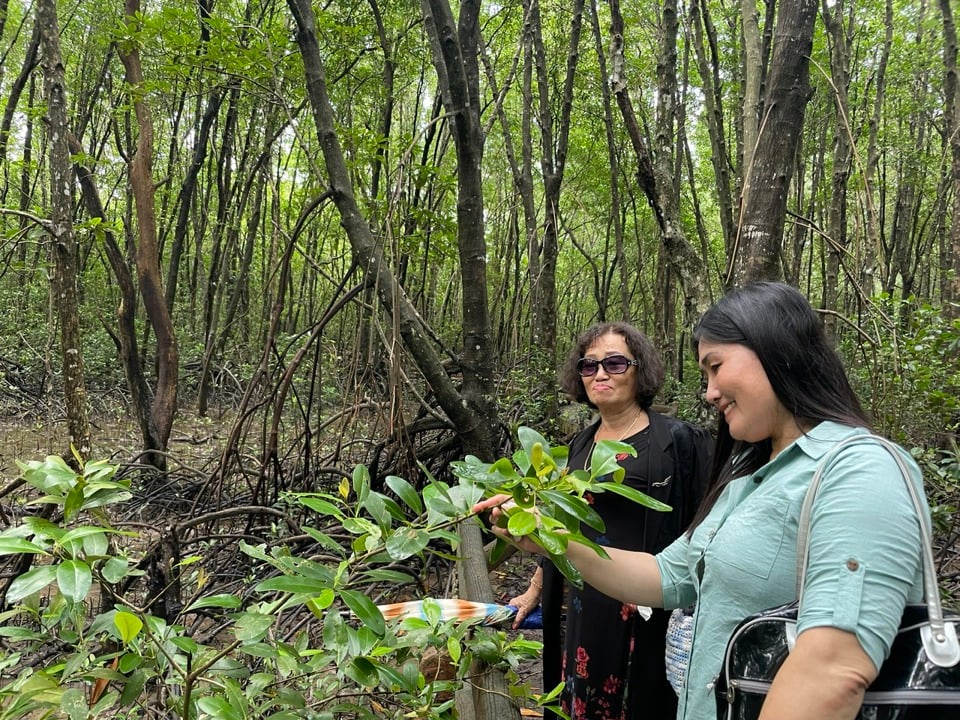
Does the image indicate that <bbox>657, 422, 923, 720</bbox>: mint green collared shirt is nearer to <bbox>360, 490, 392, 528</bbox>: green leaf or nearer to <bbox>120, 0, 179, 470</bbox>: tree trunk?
<bbox>360, 490, 392, 528</bbox>: green leaf

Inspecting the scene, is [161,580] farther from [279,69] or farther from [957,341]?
[957,341]

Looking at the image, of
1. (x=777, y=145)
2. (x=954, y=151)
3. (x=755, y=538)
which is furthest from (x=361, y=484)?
(x=954, y=151)

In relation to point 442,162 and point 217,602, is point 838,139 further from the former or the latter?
point 217,602

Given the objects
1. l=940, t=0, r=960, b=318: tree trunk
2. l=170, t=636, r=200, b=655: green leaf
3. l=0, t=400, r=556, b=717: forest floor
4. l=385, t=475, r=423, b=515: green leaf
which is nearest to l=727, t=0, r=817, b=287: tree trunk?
l=385, t=475, r=423, b=515: green leaf

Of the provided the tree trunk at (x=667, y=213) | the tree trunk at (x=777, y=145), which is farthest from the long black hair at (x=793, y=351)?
the tree trunk at (x=667, y=213)

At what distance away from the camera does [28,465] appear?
843mm

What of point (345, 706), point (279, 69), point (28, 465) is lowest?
point (345, 706)

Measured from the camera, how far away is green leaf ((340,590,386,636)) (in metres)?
0.84

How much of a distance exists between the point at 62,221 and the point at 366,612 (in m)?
3.10

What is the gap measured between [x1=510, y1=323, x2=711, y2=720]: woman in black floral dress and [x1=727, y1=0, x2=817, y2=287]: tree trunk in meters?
0.51

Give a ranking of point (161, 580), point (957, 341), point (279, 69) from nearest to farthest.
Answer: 1. point (161, 580)
2. point (957, 341)
3. point (279, 69)

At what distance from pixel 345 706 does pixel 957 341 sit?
143 inches

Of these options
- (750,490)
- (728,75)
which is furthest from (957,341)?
(728,75)

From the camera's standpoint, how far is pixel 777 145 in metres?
2.12
